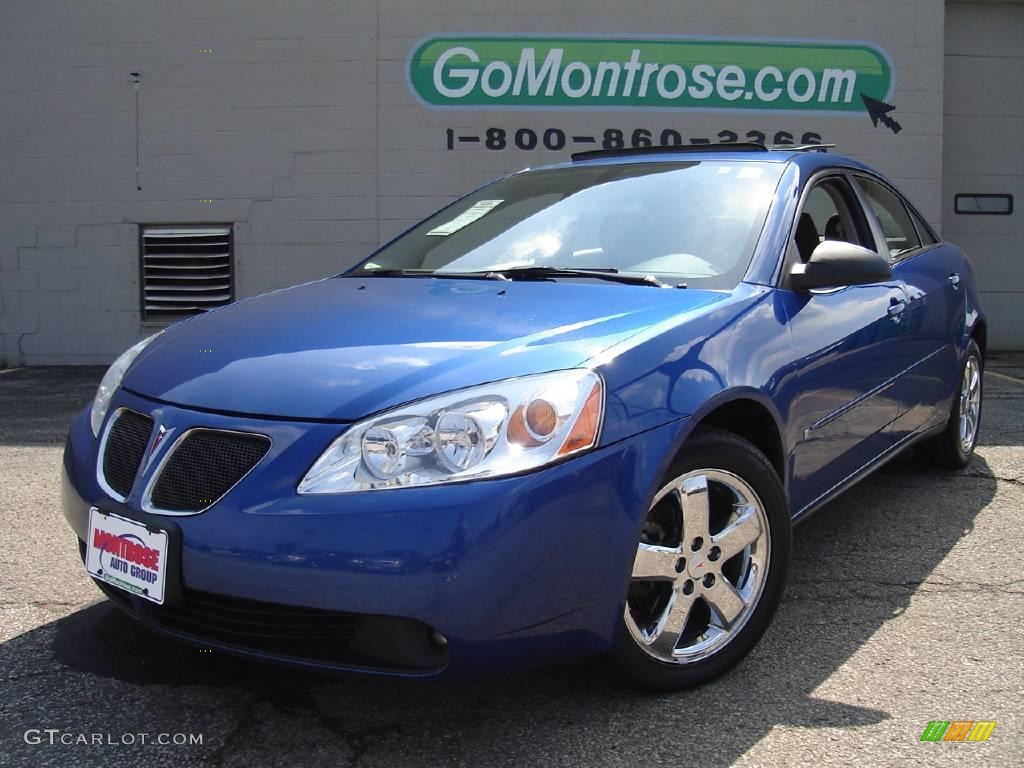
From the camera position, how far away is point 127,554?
233cm

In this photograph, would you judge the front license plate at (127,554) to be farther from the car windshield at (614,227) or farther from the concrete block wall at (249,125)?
the concrete block wall at (249,125)

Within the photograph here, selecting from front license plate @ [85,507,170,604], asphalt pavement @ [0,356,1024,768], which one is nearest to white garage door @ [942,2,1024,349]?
asphalt pavement @ [0,356,1024,768]

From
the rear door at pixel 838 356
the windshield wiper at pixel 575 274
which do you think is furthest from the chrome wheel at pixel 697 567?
the windshield wiper at pixel 575 274

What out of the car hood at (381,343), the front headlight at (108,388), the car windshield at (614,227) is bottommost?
the front headlight at (108,388)

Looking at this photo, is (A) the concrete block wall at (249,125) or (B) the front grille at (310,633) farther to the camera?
(A) the concrete block wall at (249,125)

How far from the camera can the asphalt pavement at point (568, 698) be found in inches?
91.0

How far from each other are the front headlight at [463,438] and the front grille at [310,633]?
29cm

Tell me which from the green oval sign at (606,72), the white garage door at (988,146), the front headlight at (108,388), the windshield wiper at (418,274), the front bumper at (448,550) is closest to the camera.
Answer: the front bumper at (448,550)

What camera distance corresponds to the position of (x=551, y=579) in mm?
2172

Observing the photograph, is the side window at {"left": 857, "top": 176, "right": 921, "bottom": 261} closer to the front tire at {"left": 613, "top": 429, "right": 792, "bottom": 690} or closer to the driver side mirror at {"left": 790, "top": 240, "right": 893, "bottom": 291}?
the driver side mirror at {"left": 790, "top": 240, "right": 893, "bottom": 291}

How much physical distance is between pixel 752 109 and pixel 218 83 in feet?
16.3

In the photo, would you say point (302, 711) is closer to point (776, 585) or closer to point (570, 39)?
point (776, 585)

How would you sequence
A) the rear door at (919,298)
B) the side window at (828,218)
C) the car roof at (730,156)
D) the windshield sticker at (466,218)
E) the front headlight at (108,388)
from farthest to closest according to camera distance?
1. the rear door at (919,298)
2. the windshield sticker at (466,218)
3. the car roof at (730,156)
4. the side window at (828,218)
5. the front headlight at (108,388)

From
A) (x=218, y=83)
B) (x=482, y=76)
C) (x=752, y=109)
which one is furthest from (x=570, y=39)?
(x=218, y=83)
